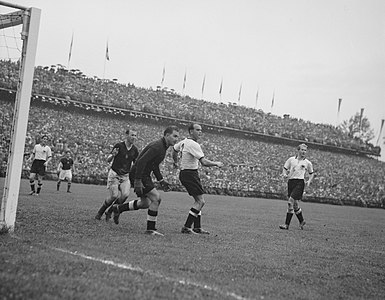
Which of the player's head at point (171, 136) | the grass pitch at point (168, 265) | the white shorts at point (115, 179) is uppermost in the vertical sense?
the player's head at point (171, 136)

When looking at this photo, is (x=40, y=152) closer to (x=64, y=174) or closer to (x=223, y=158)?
(x=64, y=174)

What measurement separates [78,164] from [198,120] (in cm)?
1657

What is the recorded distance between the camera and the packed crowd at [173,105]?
1679 inches

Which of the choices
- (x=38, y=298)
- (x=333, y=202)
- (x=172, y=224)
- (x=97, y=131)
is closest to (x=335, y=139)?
(x=333, y=202)

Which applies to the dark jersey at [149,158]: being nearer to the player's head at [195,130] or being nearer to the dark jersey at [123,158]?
the player's head at [195,130]

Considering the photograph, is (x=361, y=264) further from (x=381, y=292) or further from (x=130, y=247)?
(x=130, y=247)

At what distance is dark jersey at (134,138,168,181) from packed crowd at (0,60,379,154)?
27.2 m

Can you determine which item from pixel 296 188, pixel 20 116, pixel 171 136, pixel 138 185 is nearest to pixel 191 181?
pixel 171 136

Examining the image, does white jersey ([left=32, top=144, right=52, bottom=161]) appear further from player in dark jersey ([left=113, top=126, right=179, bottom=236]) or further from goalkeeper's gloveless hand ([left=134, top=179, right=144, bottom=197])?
goalkeeper's gloveless hand ([left=134, top=179, right=144, bottom=197])

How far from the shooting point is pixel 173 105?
163 feet

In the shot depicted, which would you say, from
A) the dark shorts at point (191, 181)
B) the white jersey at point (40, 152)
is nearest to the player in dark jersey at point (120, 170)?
the dark shorts at point (191, 181)

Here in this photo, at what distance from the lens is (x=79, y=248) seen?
658 cm

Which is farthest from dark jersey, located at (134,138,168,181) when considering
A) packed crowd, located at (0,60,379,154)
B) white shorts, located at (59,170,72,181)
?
packed crowd, located at (0,60,379,154)

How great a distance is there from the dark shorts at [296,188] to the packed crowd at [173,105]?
25368 millimetres
